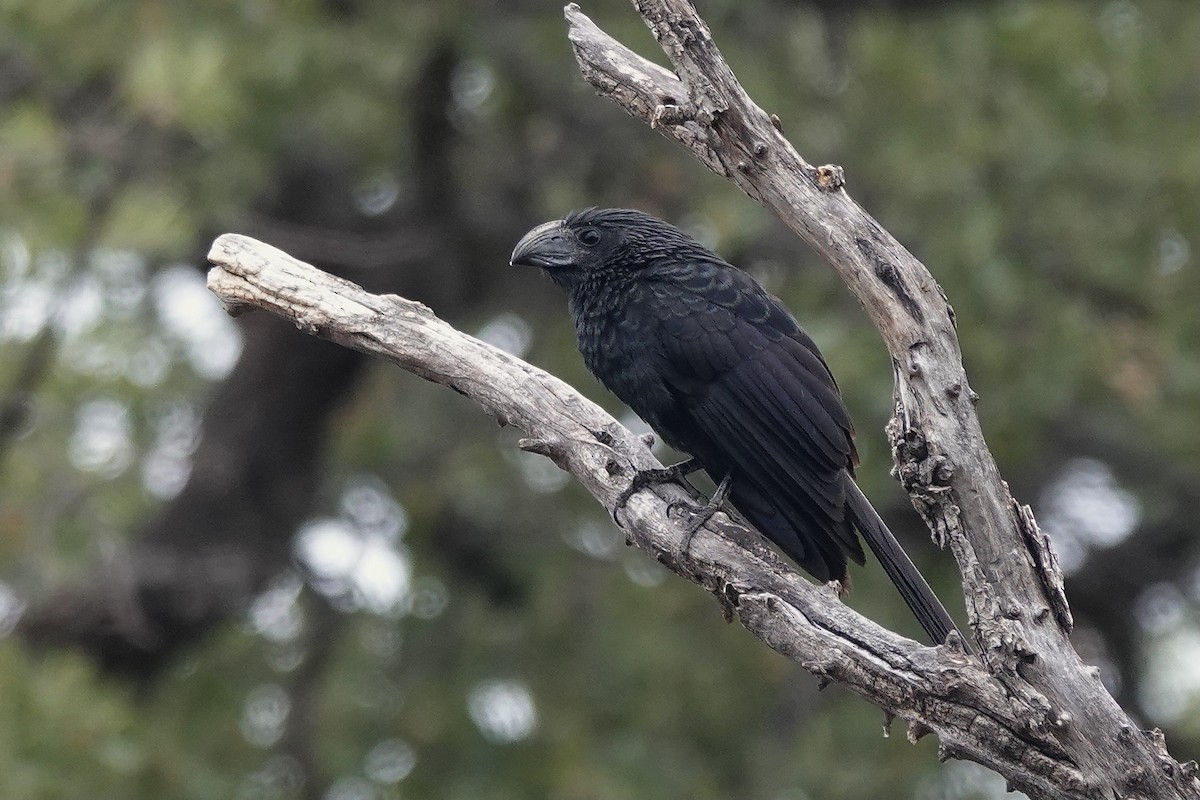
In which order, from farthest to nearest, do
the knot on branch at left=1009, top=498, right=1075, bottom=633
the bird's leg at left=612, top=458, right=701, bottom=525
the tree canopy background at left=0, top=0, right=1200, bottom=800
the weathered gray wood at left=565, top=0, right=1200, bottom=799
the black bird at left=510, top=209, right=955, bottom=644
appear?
1. the tree canopy background at left=0, top=0, right=1200, bottom=800
2. the black bird at left=510, top=209, right=955, bottom=644
3. the bird's leg at left=612, top=458, right=701, bottom=525
4. the knot on branch at left=1009, top=498, right=1075, bottom=633
5. the weathered gray wood at left=565, top=0, right=1200, bottom=799

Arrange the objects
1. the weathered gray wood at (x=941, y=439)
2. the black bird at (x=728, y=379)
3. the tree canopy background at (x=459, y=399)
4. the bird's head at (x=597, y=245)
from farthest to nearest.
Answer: the tree canopy background at (x=459, y=399), the bird's head at (x=597, y=245), the black bird at (x=728, y=379), the weathered gray wood at (x=941, y=439)

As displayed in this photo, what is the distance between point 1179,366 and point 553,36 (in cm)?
358

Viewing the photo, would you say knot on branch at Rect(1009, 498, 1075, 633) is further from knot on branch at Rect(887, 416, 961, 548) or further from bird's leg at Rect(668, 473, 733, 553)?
bird's leg at Rect(668, 473, 733, 553)

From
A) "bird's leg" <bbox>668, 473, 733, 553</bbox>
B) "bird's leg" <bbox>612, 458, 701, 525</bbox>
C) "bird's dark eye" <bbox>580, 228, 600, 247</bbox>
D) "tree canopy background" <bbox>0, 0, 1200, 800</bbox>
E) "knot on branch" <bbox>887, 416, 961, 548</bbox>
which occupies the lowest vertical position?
"tree canopy background" <bbox>0, 0, 1200, 800</bbox>

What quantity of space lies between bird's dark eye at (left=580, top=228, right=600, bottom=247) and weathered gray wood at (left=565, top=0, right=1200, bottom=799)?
122 cm

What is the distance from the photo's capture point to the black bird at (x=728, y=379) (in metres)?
3.88

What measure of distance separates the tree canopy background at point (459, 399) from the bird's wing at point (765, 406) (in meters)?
1.69

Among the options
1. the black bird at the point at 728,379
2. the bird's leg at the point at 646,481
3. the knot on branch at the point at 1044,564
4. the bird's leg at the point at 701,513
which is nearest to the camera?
the knot on branch at the point at 1044,564

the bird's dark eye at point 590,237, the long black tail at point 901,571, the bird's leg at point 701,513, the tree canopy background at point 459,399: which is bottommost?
the tree canopy background at point 459,399

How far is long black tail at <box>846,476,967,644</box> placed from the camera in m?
3.56

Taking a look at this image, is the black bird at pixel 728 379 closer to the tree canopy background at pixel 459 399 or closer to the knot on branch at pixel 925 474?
the knot on branch at pixel 925 474

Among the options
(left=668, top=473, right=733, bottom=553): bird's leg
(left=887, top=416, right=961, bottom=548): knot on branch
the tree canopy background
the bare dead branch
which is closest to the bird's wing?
(left=668, top=473, right=733, bottom=553): bird's leg

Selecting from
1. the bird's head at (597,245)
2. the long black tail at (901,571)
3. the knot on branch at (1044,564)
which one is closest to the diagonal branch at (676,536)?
the knot on branch at (1044,564)

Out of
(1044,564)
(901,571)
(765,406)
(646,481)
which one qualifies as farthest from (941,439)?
(765,406)
